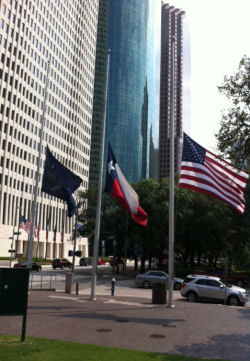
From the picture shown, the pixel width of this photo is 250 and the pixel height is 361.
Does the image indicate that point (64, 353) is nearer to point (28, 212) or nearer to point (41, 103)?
point (28, 212)

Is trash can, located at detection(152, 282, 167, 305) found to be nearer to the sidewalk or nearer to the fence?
the sidewalk

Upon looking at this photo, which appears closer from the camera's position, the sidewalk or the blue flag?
the sidewalk

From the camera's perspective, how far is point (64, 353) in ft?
31.7

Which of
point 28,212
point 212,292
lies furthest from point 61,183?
point 28,212

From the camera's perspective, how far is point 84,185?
111m

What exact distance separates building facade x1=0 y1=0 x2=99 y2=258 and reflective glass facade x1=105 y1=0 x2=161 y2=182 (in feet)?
69.7

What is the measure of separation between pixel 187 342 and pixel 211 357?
5.52 ft

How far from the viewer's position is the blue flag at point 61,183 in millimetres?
20594

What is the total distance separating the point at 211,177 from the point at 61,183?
825 cm

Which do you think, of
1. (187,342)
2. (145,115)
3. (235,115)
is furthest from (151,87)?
(187,342)

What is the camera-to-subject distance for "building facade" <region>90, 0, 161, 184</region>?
458ft

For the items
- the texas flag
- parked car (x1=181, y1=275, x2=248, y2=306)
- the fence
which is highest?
the texas flag

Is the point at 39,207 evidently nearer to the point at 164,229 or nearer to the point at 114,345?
the point at 164,229

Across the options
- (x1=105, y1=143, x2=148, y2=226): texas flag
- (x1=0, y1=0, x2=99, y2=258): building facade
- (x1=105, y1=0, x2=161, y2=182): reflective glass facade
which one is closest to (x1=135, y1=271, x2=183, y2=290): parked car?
(x1=105, y1=143, x2=148, y2=226): texas flag
